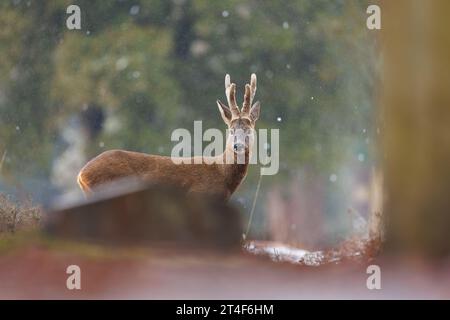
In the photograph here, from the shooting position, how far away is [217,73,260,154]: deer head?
362 cm

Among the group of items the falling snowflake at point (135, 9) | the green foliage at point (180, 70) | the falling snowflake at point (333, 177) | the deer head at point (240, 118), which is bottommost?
the falling snowflake at point (333, 177)

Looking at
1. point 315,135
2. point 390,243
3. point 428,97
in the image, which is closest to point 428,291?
point 390,243

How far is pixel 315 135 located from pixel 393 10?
1007mm

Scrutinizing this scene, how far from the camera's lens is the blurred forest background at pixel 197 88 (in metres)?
3.81

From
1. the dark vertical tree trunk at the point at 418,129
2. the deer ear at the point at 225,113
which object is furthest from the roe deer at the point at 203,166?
the dark vertical tree trunk at the point at 418,129

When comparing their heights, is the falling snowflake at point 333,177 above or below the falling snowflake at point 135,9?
below

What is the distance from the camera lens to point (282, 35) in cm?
411

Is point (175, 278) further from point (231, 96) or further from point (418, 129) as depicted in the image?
point (418, 129)

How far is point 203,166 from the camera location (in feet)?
12.4

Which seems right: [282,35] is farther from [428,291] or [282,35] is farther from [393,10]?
[428,291]

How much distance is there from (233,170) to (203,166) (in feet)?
0.59

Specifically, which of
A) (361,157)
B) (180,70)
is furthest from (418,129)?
(180,70)

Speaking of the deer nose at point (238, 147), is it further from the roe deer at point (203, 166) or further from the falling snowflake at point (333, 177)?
the falling snowflake at point (333, 177)

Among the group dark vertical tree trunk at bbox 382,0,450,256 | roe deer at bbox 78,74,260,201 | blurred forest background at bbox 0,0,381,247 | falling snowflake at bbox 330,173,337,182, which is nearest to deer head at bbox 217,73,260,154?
roe deer at bbox 78,74,260,201
